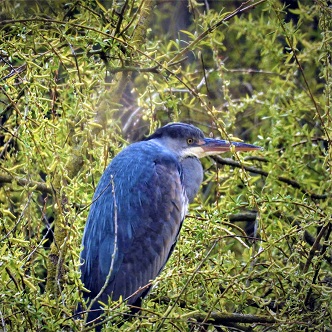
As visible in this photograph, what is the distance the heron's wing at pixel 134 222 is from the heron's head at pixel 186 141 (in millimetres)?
171

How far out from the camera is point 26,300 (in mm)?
1883

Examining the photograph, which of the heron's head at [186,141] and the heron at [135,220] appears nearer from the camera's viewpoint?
the heron at [135,220]

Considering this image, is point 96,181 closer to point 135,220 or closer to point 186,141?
point 135,220

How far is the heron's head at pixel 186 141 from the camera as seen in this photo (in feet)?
10.3

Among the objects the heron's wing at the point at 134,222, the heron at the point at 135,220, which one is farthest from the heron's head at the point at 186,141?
the heron's wing at the point at 134,222

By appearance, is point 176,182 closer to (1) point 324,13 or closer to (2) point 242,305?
(2) point 242,305

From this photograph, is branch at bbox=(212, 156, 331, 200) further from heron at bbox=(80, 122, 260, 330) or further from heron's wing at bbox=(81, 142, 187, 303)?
heron's wing at bbox=(81, 142, 187, 303)

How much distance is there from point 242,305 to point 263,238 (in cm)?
25

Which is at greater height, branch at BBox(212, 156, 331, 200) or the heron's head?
the heron's head

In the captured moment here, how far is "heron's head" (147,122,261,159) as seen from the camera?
3.15 m

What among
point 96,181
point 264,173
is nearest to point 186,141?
point 264,173

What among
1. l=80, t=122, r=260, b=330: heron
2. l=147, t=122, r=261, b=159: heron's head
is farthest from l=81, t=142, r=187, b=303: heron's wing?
l=147, t=122, r=261, b=159: heron's head

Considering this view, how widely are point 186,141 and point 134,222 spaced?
0.62 meters

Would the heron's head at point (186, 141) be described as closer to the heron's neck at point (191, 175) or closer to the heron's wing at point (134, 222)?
the heron's neck at point (191, 175)
